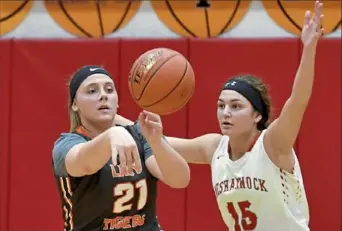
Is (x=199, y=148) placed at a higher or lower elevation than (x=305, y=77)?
lower

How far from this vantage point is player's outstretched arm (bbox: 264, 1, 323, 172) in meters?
2.42

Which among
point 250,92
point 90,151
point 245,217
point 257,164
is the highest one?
point 250,92

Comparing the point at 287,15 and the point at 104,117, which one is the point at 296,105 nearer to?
the point at 104,117

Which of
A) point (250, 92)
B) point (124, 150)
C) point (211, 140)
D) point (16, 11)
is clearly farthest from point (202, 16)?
point (124, 150)

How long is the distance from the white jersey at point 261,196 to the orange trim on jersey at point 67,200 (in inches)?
26.6

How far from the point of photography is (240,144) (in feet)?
9.57

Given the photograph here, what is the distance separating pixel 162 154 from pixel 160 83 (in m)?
0.32

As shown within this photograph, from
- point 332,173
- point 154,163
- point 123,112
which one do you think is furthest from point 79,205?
point 332,173

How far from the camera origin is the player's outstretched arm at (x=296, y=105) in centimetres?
242

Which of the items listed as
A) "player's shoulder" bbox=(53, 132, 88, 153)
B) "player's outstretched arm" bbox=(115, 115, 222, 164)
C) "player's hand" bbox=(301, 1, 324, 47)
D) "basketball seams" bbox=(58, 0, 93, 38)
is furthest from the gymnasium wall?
"player's hand" bbox=(301, 1, 324, 47)

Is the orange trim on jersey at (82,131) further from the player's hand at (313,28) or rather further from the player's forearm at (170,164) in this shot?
the player's hand at (313,28)

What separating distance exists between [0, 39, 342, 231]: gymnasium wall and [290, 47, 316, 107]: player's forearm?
91.2 inches

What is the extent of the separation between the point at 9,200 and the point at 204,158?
2.45 metres

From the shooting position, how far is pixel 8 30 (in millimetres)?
5484
